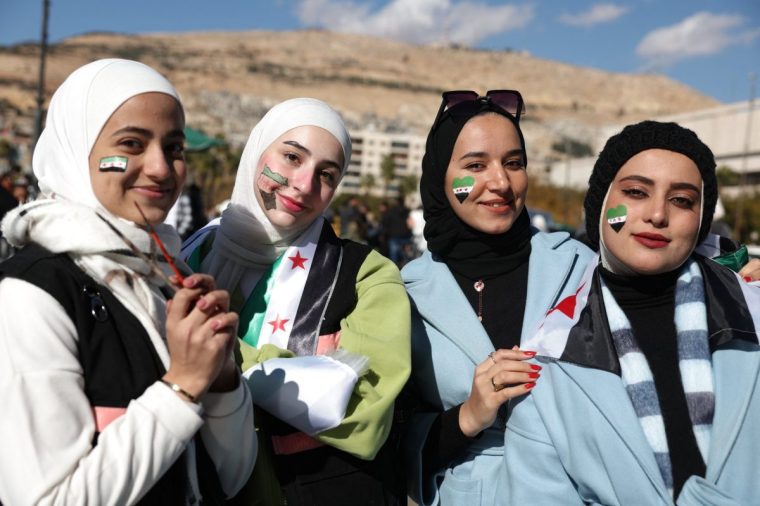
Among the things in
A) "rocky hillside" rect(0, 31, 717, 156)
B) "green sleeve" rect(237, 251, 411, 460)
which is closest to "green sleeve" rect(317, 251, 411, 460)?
"green sleeve" rect(237, 251, 411, 460)

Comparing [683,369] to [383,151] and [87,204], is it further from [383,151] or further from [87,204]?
[383,151]

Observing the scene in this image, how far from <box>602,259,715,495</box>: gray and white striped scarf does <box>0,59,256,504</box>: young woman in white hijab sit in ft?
3.79

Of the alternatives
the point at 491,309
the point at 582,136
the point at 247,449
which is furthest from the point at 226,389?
the point at 582,136

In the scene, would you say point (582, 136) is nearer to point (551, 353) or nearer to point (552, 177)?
point (552, 177)

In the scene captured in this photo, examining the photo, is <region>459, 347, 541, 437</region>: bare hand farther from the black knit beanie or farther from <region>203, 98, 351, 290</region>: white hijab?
<region>203, 98, 351, 290</region>: white hijab

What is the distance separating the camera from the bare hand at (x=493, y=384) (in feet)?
7.16

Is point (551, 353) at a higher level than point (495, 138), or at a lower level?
lower

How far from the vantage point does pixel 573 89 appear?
19475cm

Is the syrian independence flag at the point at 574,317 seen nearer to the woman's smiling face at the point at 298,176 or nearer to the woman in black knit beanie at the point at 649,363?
the woman in black knit beanie at the point at 649,363

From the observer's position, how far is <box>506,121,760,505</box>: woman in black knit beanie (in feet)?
6.41

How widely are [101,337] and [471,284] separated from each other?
1574 millimetres

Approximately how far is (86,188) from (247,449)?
0.82 m

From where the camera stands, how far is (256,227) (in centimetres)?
247

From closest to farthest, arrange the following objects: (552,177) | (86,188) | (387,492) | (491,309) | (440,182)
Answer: (86,188)
(387,492)
(491,309)
(440,182)
(552,177)
